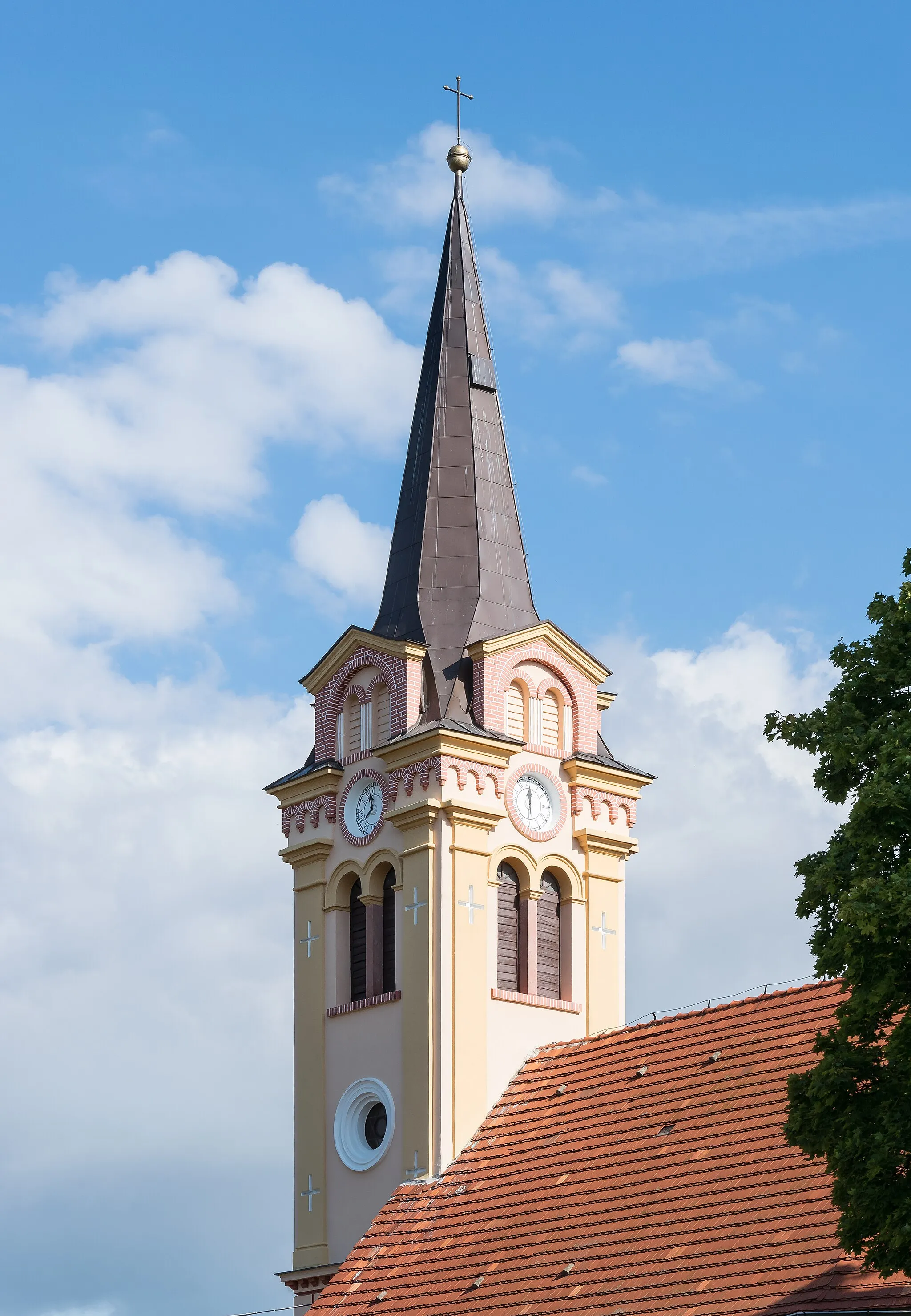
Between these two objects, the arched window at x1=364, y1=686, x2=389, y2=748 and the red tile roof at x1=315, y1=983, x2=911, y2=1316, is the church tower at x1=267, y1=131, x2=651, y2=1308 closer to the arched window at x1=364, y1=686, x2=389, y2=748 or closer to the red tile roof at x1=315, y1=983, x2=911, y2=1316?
the arched window at x1=364, y1=686, x2=389, y2=748

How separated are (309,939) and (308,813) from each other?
6.17 feet

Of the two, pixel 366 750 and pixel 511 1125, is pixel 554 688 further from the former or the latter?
pixel 511 1125

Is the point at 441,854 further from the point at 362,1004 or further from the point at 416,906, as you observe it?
the point at 362,1004

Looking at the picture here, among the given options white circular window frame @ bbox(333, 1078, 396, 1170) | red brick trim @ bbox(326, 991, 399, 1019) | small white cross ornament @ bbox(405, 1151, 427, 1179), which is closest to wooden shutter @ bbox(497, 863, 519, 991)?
red brick trim @ bbox(326, 991, 399, 1019)

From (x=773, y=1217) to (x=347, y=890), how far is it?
1107 cm

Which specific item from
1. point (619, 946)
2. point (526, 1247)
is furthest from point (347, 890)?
point (526, 1247)

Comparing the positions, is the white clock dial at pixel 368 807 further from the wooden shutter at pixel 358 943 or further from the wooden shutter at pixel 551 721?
the wooden shutter at pixel 551 721

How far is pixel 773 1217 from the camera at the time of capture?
2223 cm

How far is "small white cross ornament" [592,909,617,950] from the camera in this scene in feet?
104

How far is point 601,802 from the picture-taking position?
32.1 m

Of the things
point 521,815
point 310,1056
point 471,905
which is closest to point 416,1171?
point 310,1056

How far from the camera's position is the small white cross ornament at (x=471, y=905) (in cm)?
3000

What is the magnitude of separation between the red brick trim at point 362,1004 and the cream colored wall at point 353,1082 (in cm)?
6

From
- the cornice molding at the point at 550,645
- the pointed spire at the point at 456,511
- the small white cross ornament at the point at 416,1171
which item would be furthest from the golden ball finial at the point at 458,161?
the small white cross ornament at the point at 416,1171
